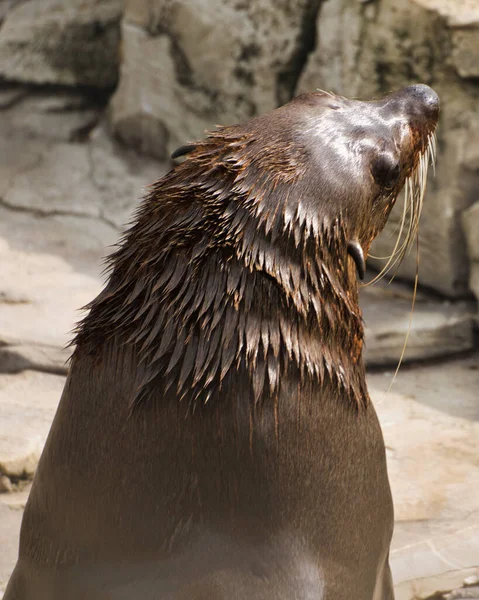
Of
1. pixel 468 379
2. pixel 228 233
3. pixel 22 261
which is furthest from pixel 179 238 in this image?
pixel 22 261

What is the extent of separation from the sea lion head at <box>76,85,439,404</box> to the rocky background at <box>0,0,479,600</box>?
4.95 ft

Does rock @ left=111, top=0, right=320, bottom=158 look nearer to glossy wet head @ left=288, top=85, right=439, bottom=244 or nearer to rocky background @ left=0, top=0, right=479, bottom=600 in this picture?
rocky background @ left=0, top=0, right=479, bottom=600

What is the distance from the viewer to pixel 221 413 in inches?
98.4

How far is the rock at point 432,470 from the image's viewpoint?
151 inches

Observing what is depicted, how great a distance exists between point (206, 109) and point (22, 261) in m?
1.66

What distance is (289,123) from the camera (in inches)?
112

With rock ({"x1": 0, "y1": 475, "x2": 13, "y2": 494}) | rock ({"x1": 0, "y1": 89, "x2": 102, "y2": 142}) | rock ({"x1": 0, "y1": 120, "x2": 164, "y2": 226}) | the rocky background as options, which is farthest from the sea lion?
rock ({"x1": 0, "y1": 89, "x2": 102, "y2": 142})

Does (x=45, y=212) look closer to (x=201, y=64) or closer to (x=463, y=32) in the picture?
(x=201, y=64)

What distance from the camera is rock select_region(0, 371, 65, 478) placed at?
428cm

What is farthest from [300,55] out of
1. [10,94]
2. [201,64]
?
[10,94]

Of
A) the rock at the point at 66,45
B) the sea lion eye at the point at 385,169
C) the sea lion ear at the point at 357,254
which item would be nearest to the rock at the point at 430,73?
the rock at the point at 66,45

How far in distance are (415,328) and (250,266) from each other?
3.39 m

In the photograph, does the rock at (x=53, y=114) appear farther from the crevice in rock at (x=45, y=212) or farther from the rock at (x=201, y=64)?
the crevice in rock at (x=45, y=212)

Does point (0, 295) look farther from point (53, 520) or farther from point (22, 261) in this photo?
point (53, 520)
